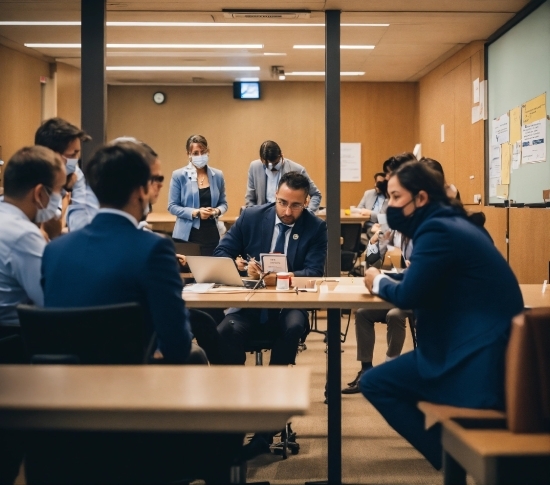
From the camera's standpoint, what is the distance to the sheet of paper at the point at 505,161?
6.85 metres

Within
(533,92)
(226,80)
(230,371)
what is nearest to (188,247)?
(533,92)

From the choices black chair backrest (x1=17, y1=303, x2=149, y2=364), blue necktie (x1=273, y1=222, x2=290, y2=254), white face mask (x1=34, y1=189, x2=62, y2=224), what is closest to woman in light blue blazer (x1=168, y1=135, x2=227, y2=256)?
blue necktie (x1=273, y1=222, x2=290, y2=254)

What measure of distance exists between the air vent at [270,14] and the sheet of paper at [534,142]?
222cm

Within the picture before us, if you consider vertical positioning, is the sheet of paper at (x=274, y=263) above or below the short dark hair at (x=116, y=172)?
below

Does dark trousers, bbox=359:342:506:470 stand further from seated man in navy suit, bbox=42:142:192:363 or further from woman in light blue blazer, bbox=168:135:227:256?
woman in light blue blazer, bbox=168:135:227:256

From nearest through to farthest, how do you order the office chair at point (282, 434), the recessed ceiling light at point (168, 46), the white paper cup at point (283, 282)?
the white paper cup at point (283, 282), the office chair at point (282, 434), the recessed ceiling light at point (168, 46)

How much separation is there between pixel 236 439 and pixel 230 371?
0.24 m

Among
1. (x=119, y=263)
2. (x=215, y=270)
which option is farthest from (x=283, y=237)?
(x=119, y=263)

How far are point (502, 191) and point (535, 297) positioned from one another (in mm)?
4078

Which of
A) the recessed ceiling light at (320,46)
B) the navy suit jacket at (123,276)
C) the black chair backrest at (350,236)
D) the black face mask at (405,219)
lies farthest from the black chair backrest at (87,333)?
the recessed ceiling light at (320,46)

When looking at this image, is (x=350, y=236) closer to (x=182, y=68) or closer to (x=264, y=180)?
(x=264, y=180)

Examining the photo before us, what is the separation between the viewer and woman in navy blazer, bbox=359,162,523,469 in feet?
7.75

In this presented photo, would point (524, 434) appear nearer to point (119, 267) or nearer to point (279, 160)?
point (119, 267)

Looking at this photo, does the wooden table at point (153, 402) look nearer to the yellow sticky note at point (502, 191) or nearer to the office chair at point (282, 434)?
the office chair at point (282, 434)
